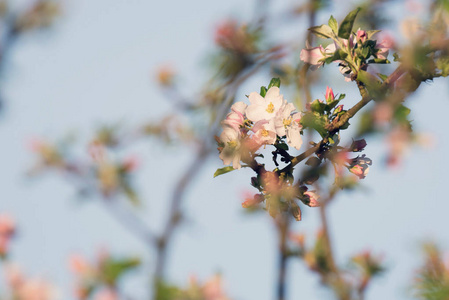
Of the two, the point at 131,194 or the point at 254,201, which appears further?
the point at 131,194

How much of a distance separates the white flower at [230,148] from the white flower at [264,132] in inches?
1.3

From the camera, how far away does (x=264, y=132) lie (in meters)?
0.79

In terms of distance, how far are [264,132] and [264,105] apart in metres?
0.05

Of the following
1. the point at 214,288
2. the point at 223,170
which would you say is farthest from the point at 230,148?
the point at 214,288

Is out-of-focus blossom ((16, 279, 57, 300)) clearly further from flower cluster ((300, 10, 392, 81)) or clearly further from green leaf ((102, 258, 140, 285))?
flower cluster ((300, 10, 392, 81))

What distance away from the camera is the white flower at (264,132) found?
76 cm

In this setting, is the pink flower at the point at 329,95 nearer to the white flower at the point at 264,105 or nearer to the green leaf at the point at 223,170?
the white flower at the point at 264,105

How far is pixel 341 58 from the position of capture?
2.70 ft

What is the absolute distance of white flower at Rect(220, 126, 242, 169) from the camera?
0.79 metres

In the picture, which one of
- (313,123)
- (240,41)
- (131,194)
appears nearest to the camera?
(313,123)

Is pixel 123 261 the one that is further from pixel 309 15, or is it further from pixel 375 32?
pixel 309 15

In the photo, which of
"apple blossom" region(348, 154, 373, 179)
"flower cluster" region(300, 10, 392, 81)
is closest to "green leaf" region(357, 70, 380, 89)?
"flower cluster" region(300, 10, 392, 81)

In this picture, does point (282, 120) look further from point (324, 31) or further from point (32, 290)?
point (32, 290)

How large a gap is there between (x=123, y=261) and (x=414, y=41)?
0.66 metres
